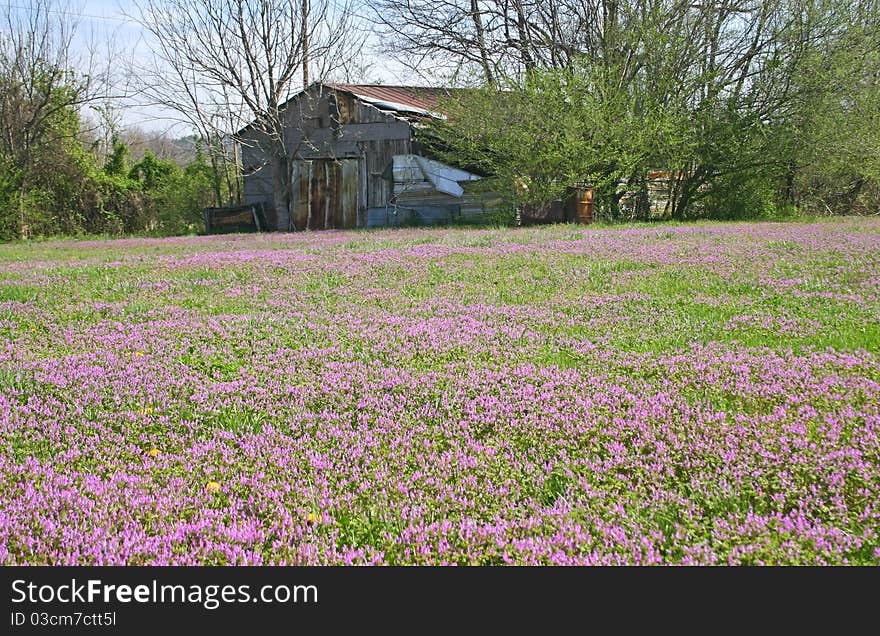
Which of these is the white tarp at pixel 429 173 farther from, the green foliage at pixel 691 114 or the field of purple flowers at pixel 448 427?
the field of purple flowers at pixel 448 427

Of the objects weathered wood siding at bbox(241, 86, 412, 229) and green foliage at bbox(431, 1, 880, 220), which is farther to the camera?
weathered wood siding at bbox(241, 86, 412, 229)

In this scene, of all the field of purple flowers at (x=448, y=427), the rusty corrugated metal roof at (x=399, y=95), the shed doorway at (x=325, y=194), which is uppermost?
the rusty corrugated metal roof at (x=399, y=95)

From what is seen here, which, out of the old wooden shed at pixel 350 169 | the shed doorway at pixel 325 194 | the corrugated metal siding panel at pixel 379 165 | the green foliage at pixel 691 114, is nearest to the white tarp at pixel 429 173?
the old wooden shed at pixel 350 169

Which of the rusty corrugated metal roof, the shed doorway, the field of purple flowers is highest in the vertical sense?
the rusty corrugated metal roof

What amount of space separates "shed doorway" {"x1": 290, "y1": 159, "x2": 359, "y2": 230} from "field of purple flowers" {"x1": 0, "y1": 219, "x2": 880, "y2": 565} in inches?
849

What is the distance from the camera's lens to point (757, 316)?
720 cm

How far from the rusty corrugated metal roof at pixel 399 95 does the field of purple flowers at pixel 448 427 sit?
22733mm

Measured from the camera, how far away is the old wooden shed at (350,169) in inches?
1117

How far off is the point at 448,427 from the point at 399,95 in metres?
33.4

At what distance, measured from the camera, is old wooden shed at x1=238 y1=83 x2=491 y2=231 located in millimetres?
28359

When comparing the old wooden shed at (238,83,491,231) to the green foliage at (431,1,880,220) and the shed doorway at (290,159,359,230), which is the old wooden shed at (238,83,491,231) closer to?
the shed doorway at (290,159,359,230)

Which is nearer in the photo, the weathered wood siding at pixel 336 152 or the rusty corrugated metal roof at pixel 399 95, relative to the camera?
the weathered wood siding at pixel 336 152

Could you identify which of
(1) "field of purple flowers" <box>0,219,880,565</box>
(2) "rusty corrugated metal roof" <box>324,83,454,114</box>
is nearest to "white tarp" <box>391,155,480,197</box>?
(2) "rusty corrugated metal roof" <box>324,83,454,114</box>
